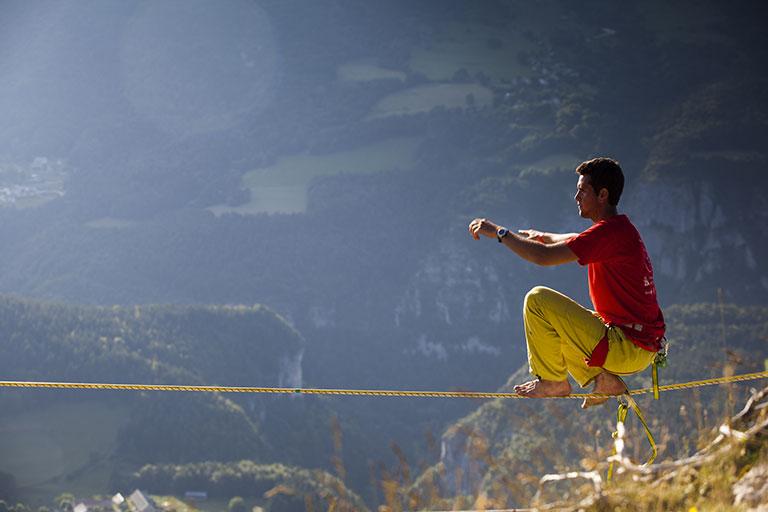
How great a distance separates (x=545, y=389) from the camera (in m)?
6.15

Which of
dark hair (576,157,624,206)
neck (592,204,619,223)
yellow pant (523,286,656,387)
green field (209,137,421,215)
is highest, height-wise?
green field (209,137,421,215)

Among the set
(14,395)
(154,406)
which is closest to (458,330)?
(154,406)

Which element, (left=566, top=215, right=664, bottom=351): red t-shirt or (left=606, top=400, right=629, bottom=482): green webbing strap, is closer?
(left=606, top=400, right=629, bottom=482): green webbing strap

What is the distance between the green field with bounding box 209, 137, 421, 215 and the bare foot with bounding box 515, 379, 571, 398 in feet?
571

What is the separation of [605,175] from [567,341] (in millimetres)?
1152

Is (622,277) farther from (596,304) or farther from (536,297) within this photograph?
(536,297)

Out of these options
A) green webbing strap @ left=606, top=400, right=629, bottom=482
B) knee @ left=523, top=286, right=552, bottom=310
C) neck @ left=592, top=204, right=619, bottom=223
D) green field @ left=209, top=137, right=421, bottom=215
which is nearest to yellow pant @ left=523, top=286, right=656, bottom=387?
knee @ left=523, top=286, right=552, bottom=310

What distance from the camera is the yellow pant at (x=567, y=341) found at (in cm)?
590

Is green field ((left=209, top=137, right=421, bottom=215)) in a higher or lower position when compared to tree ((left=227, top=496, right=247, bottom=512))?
higher

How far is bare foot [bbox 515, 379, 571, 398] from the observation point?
19.9 feet

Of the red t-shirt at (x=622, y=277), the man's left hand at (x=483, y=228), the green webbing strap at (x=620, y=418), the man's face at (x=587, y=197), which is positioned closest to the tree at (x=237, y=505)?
the green webbing strap at (x=620, y=418)

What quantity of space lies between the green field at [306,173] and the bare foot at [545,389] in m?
174

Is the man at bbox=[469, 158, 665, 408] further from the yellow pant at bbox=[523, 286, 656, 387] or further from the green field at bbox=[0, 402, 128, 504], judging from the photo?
the green field at bbox=[0, 402, 128, 504]

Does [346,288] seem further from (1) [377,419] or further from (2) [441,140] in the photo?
(1) [377,419]
